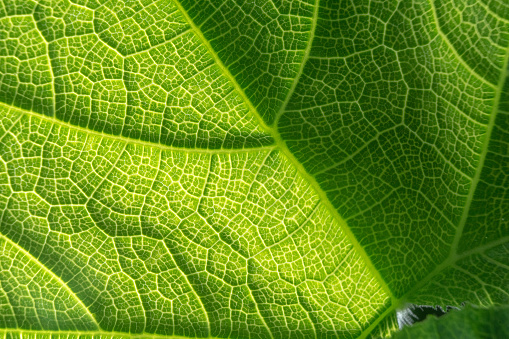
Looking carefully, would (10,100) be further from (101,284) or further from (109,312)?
(109,312)

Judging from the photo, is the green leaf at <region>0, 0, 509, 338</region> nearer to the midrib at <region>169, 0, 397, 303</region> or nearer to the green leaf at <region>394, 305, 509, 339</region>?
the midrib at <region>169, 0, 397, 303</region>

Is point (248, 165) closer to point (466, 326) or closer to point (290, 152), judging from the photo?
point (290, 152)

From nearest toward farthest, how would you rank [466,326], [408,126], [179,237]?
[466,326] < [408,126] < [179,237]

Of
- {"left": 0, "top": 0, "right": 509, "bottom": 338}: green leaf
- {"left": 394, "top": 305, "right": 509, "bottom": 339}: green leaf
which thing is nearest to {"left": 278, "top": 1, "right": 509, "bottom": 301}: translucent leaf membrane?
{"left": 0, "top": 0, "right": 509, "bottom": 338}: green leaf

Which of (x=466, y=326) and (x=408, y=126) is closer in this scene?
(x=466, y=326)

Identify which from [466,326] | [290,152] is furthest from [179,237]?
[466,326]

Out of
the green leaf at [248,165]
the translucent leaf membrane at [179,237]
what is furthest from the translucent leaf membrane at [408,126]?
the translucent leaf membrane at [179,237]

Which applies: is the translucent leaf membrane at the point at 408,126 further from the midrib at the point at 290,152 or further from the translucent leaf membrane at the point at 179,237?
the translucent leaf membrane at the point at 179,237
